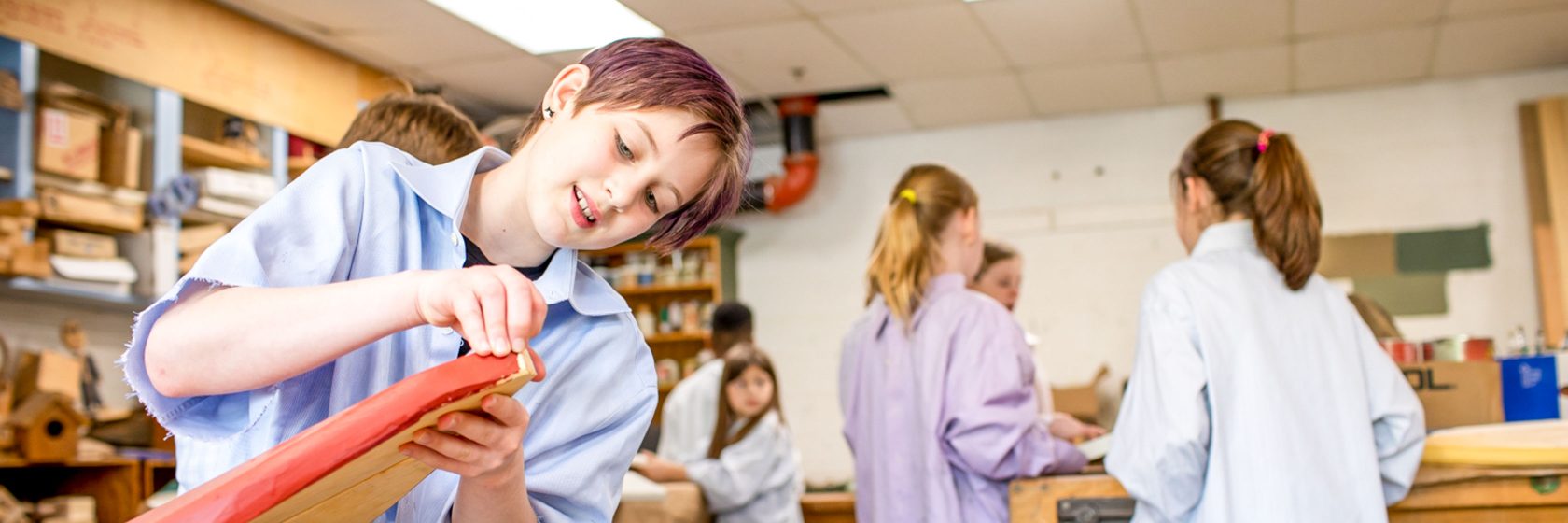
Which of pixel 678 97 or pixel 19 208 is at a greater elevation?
pixel 19 208

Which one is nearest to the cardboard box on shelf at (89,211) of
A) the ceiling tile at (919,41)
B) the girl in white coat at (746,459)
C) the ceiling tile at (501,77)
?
the ceiling tile at (501,77)

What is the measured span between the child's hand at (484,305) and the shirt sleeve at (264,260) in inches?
5.5

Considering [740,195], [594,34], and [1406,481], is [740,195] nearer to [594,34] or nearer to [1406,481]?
[1406,481]

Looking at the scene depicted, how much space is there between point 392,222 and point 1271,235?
1557 mm

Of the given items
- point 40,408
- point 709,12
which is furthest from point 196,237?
point 709,12

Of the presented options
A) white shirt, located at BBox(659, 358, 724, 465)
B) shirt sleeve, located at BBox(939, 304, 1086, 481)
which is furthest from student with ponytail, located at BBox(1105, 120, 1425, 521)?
white shirt, located at BBox(659, 358, 724, 465)

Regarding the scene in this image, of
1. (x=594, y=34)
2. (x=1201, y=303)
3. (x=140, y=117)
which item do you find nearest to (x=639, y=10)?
(x=594, y=34)

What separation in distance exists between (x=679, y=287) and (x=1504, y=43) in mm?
4103

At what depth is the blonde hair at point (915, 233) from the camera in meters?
2.49

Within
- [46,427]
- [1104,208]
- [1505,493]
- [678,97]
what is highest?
[1104,208]

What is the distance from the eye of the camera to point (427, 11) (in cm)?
455

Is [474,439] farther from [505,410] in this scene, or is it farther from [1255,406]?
[1255,406]

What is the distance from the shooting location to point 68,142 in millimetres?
3887

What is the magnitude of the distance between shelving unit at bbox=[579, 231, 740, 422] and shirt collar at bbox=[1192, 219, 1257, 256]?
462 centimetres
